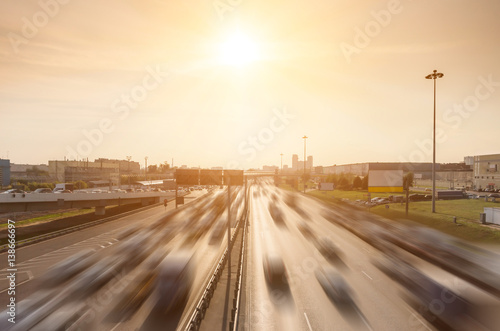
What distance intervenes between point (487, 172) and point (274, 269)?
318 feet

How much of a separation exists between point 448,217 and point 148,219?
46627 mm

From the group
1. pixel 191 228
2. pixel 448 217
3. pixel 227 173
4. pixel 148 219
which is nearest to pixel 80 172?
pixel 148 219

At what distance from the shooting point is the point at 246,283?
21547mm

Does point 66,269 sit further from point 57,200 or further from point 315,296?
point 57,200

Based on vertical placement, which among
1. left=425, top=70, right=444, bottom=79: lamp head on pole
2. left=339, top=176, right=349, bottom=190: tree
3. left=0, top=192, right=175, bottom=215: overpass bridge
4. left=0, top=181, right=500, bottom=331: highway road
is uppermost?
left=425, top=70, right=444, bottom=79: lamp head on pole

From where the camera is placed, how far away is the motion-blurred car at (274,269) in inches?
869

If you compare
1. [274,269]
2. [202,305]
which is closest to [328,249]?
[274,269]

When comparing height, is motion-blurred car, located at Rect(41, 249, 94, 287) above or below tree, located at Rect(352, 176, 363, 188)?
below

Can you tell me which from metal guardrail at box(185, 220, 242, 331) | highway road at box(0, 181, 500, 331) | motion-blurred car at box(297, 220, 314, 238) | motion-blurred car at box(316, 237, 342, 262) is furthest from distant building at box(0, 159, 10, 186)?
metal guardrail at box(185, 220, 242, 331)

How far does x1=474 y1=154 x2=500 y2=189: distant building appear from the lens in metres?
87.4

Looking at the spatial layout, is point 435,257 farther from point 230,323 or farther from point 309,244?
point 230,323

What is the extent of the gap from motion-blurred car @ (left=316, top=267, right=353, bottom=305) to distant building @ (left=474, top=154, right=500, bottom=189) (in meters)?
90.2

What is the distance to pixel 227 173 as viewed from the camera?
2761cm

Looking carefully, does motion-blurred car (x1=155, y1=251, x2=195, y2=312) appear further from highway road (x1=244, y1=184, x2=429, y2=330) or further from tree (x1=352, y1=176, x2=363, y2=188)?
tree (x1=352, y1=176, x2=363, y2=188)
